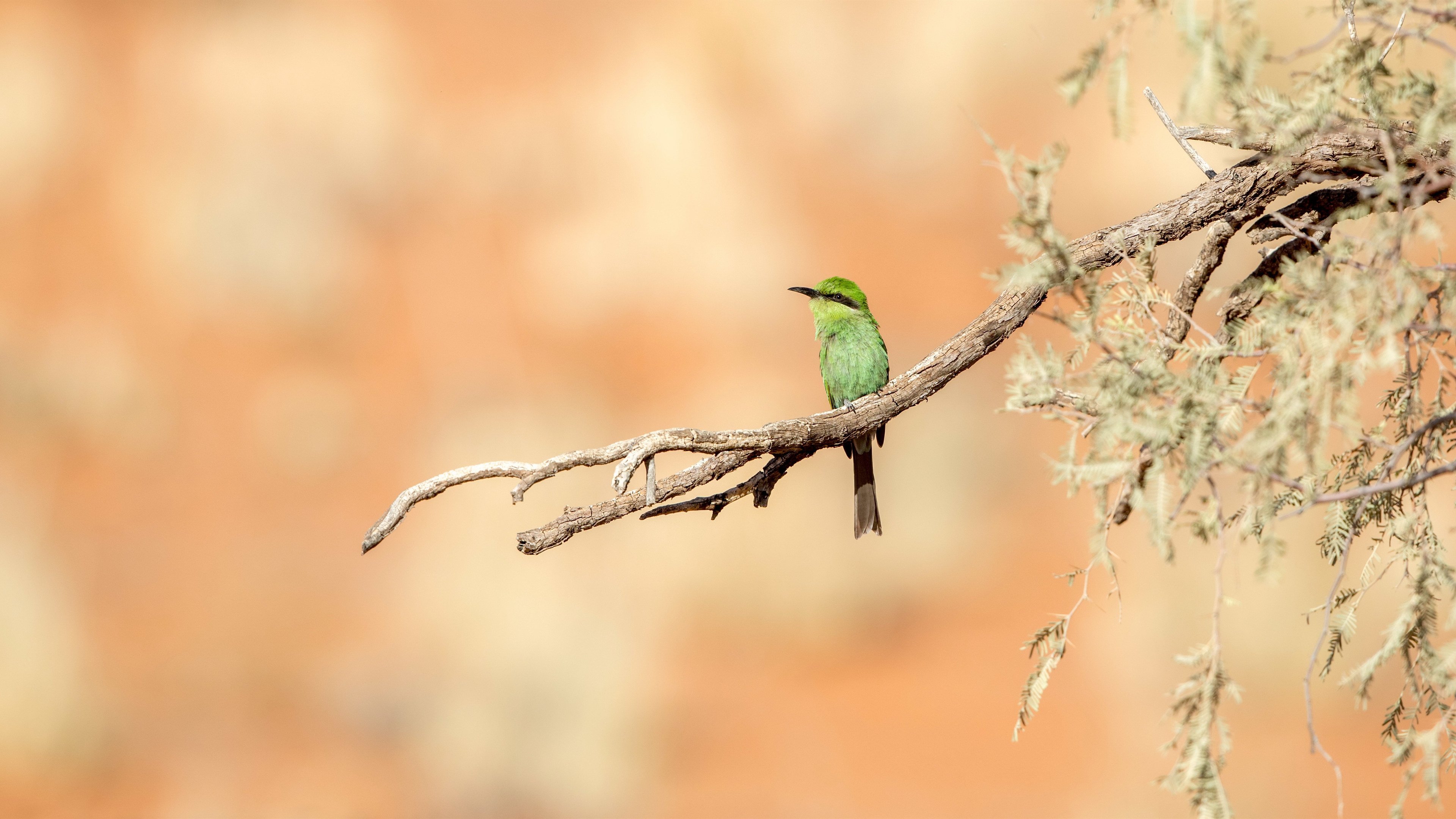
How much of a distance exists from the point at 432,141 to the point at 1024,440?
24.5 feet

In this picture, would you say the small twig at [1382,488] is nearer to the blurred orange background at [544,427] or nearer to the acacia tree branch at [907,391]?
the acacia tree branch at [907,391]

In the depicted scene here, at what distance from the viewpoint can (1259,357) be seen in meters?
2.07

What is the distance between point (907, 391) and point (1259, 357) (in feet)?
3.60

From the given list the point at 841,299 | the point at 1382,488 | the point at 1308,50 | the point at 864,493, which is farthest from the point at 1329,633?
the point at 841,299

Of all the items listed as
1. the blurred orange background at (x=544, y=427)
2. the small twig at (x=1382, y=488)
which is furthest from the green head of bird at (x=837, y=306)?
the blurred orange background at (x=544, y=427)

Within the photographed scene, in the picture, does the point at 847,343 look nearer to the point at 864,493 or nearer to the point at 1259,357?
the point at 864,493

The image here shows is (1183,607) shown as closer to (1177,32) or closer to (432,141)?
(1177,32)

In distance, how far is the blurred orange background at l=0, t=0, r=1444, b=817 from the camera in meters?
8.70

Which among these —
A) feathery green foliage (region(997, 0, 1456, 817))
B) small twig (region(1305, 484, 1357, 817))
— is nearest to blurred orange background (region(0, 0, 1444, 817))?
small twig (region(1305, 484, 1357, 817))

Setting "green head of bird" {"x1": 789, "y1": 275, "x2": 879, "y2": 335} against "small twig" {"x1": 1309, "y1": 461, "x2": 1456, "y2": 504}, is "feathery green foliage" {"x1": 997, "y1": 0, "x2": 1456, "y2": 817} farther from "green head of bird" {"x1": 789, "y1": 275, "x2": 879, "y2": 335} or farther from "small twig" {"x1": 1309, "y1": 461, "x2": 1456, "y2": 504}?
"green head of bird" {"x1": 789, "y1": 275, "x2": 879, "y2": 335}

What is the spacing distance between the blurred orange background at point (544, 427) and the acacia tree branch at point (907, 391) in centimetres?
630

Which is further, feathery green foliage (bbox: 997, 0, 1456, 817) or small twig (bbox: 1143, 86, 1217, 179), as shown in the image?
small twig (bbox: 1143, 86, 1217, 179)

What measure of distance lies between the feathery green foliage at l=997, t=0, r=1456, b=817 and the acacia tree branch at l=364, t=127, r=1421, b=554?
0.30 metres

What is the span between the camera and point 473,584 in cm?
928
